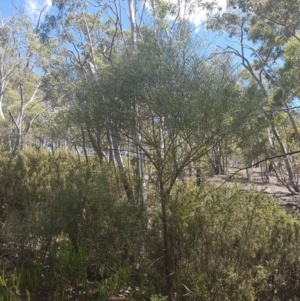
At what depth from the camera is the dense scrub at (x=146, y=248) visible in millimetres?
4570

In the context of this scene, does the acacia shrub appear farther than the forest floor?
No

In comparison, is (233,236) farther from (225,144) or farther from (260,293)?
(225,144)

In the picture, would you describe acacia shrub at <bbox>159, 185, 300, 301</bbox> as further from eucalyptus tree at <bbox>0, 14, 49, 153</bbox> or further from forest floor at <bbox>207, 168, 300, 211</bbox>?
eucalyptus tree at <bbox>0, 14, 49, 153</bbox>

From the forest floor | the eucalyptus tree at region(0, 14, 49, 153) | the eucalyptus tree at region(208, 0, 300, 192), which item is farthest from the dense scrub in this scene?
the eucalyptus tree at region(0, 14, 49, 153)

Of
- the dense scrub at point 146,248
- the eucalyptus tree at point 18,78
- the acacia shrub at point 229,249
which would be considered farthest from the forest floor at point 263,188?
the eucalyptus tree at point 18,78

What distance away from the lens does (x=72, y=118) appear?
6.19 meters

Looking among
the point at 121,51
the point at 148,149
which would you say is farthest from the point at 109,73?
the point at 148,149

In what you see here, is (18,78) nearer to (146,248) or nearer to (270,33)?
(270,33)

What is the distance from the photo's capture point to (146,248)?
16.9ft

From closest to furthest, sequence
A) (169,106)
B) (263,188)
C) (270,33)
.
Result: 1. (169,106)
2. (263,188)
3. (270,33)

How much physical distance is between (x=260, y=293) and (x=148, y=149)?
7.39 feet

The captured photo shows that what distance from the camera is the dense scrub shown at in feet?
15.0

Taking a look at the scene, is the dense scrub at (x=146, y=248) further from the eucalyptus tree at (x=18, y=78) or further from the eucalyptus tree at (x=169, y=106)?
the eucalyptus tree at (x=18, y=78)

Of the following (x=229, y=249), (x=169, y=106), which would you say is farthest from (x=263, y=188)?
(x=169, y=106)
